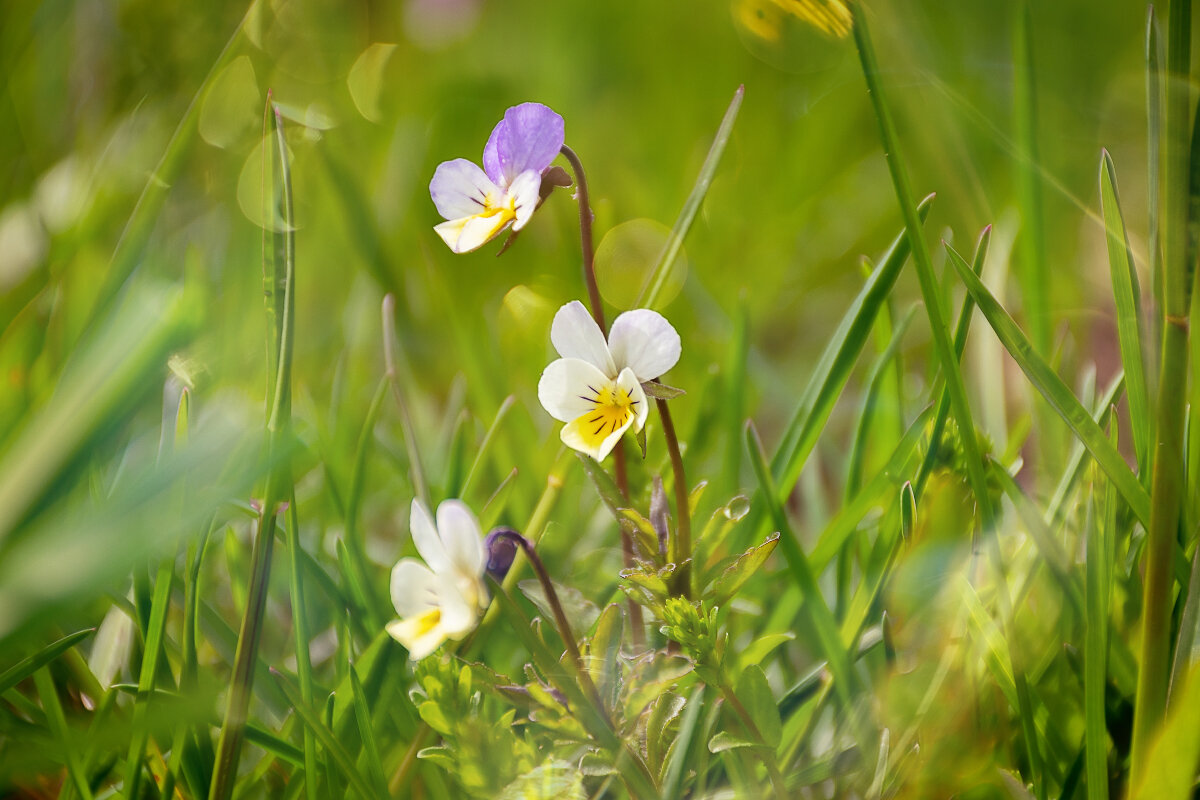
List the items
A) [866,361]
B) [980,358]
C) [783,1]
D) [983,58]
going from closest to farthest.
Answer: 1. [783,1]
2. [980,358]
3. [866,361]
4. [983,58]

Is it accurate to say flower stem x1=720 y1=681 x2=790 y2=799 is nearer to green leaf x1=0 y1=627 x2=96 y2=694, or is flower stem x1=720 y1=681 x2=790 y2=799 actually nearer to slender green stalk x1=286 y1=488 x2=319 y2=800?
slender green stalk x1=286 y1=488 x2=319 y2=800

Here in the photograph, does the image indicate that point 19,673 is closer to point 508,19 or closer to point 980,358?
point 980,358

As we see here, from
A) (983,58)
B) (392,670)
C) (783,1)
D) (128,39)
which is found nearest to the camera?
(392,670)

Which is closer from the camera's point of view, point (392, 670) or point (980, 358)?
point (392, 670)

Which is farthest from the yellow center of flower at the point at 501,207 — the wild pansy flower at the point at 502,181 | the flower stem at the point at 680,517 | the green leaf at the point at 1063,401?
the green leaf at the point at 1063,401

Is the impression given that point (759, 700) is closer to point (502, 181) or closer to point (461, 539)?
point (461, 539)

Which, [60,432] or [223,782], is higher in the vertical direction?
→ [60,432]

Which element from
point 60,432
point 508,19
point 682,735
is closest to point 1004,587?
point 682,735
